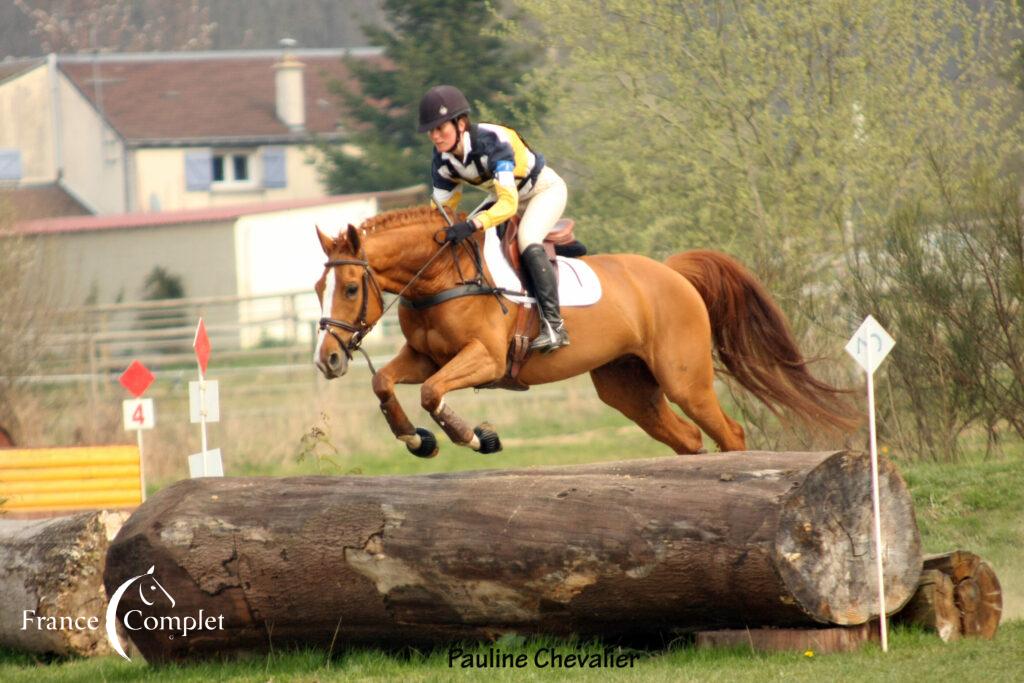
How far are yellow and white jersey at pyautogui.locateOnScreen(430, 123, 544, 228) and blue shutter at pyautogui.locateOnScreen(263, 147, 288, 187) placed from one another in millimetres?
36064

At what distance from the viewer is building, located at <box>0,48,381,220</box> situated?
42.0 m

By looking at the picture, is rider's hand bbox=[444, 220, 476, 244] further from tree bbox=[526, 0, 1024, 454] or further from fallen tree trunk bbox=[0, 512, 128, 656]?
tree bbox=[526, 0, 1024, 454]

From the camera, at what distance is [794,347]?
28.2 feet

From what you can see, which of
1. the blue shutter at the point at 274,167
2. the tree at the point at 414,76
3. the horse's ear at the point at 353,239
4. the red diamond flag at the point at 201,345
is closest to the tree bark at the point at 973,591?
the horse's ear at the point at 353,239

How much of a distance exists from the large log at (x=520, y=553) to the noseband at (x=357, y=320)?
97 centimetres

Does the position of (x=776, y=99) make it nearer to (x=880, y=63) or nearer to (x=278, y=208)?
(x=880, y=63)

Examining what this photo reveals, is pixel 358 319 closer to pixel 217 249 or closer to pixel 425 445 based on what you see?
pixel 425 445

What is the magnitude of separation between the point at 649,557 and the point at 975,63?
10.8 metres

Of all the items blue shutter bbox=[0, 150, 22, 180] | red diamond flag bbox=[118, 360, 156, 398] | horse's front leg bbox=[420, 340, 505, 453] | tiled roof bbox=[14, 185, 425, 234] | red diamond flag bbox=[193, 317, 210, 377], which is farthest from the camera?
blue shutter bbox=[0, 150, 22, 180]

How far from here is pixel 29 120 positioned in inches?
1668

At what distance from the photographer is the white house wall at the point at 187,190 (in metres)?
42.4

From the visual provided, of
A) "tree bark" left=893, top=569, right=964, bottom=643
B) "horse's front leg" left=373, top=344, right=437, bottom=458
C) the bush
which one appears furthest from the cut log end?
the bush

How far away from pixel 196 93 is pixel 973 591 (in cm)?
4128

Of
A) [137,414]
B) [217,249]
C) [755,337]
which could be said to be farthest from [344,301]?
[217,249]
